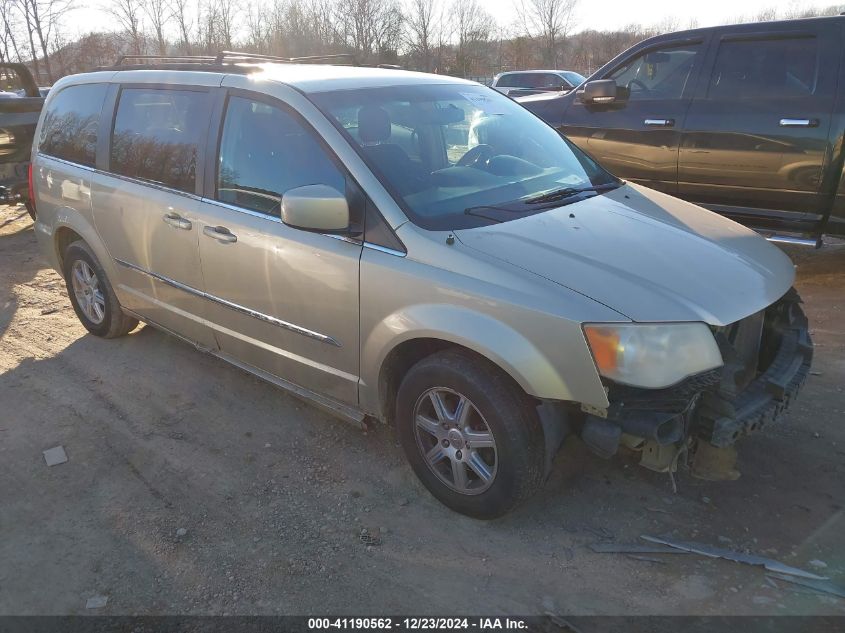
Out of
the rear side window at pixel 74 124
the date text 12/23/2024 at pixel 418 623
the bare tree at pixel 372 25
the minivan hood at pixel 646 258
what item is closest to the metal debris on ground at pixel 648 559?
the date text 12/23/2024 at pixel 418 623

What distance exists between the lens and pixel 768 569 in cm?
264

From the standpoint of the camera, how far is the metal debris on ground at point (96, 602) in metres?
2.61

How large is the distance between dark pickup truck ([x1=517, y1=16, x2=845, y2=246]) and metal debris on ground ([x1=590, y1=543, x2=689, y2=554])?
3.66 metres

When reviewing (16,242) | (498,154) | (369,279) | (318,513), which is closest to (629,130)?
(498,154)

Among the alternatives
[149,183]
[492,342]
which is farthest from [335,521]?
[149,183]

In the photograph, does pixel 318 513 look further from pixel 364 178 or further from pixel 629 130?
pixel 629 130

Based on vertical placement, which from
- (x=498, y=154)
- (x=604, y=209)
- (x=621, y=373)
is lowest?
(x=621, y=373)

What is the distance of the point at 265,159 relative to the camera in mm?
3469

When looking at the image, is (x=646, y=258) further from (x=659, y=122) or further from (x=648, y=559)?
(x=659, y=122)

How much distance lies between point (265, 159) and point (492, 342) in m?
1.65

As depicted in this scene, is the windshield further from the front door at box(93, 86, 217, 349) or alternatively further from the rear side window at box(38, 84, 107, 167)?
the rear side window at box(38, 84, 107, 167)

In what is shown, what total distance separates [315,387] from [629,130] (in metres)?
4.39

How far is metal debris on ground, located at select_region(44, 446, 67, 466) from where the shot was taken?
358cm

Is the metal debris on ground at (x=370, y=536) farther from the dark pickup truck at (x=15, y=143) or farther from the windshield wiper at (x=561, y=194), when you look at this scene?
the dark pickup truck at (x=15, y=143)
